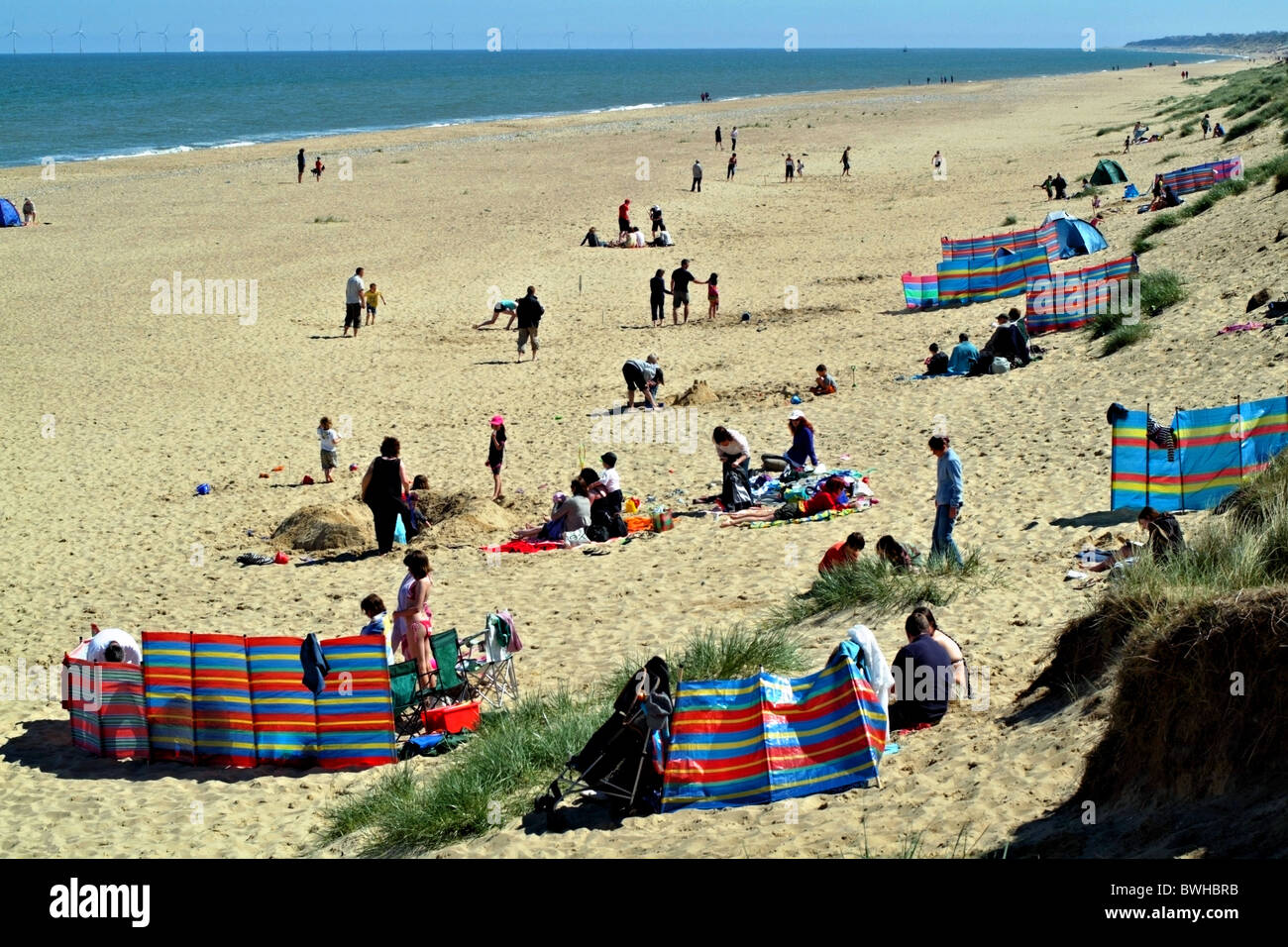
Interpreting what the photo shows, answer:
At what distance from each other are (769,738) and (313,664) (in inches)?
129

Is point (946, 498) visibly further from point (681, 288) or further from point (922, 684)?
point (681, 288)

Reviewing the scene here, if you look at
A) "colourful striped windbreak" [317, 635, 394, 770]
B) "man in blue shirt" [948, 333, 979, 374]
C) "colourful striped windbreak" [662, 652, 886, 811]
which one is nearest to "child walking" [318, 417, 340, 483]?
"colourful striped windbreak" [317, 635, 394, 770]

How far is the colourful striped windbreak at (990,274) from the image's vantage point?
76.6 ft

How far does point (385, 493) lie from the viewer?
1389 cm

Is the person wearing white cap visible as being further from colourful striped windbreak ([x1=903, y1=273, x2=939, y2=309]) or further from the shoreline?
the shoreline

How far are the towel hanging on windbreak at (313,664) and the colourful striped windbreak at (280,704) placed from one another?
0.35 feet

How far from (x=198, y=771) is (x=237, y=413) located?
1131 cm

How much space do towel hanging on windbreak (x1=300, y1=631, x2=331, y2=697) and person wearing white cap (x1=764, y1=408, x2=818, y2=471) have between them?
7.16 metres

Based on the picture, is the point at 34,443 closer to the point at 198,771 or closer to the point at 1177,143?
the point at 198,771

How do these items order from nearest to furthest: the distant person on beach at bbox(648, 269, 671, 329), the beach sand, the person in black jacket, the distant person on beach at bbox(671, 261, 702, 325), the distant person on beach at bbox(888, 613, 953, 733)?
the distant person on beach at bbox(888, 613, 953, 733)
the beach sand
the person in black jacket
the distant person on beach at bbox(648, 269, 671, 329)
the distant person on beach at bbox(671, 261, 702, 325)

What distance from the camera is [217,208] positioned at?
4097 cm

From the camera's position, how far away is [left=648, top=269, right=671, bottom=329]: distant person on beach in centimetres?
2369

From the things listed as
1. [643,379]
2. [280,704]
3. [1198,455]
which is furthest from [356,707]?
[643,379]

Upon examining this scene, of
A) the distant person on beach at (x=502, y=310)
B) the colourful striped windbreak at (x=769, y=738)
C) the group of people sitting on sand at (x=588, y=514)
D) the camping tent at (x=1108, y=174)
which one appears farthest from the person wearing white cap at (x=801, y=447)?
the camping tent at (x=1108, y=174)
